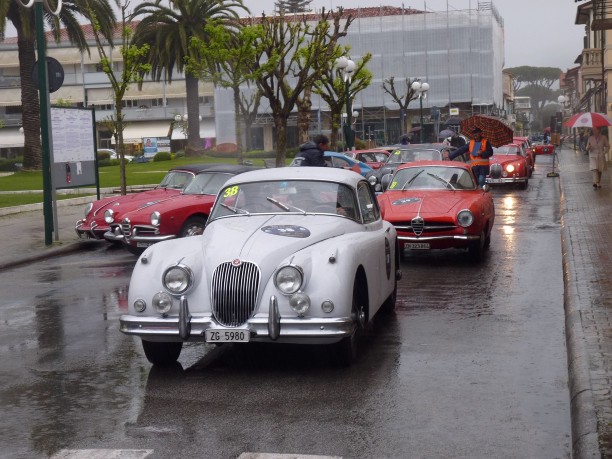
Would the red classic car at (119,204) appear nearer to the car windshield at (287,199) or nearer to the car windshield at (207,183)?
the car windshield at (207,183)

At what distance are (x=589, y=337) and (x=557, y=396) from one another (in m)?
1.39

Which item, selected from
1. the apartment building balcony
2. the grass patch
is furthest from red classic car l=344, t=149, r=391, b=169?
the apartment building balcony

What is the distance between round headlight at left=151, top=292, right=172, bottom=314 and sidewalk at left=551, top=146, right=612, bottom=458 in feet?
9.95

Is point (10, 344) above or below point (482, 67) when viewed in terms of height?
below

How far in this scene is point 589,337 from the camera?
801 centimetres

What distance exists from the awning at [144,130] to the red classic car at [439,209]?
74.8 meters

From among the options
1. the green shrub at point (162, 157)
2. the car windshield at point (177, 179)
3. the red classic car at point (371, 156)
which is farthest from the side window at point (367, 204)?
the green shrub at point (162, 157)

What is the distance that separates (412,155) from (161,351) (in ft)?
58.7

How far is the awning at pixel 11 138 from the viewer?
84.2 meters

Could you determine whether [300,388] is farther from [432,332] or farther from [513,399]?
[432,332]

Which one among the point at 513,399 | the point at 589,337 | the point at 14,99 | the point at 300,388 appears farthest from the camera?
the point at 14,99

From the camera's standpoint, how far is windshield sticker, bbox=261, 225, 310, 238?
8023 mm

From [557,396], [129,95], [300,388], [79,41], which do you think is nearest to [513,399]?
[557,396]

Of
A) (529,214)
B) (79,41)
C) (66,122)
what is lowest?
(529,214)
